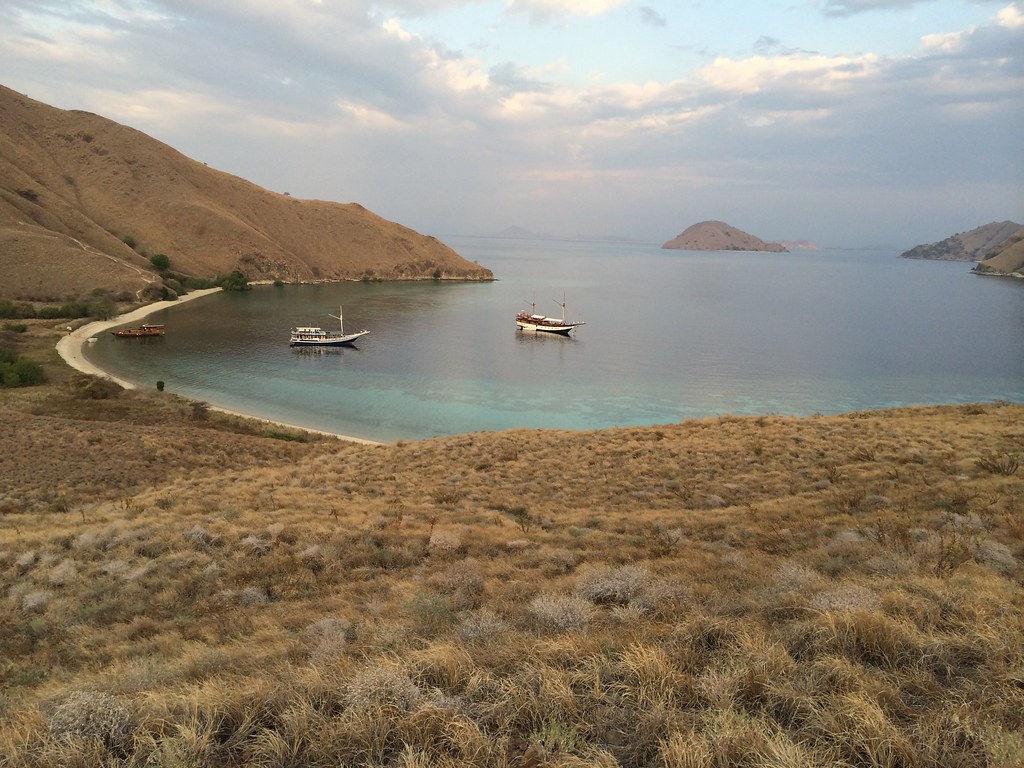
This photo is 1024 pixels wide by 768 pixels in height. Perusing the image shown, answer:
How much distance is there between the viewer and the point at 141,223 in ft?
354

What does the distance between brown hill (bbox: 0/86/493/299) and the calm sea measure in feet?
53.4

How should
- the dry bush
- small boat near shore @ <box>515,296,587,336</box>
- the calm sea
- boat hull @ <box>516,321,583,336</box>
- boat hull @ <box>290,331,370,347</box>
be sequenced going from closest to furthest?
the dry bush
the calm sea
boat hull @ <box>290,331,370,347</box>
boat hull @ <box>516,321,583,336</box>
small boat near shore @ <box>515,296,587,336</box>

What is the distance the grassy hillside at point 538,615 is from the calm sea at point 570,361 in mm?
20672

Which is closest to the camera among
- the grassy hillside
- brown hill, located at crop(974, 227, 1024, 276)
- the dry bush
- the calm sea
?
the grassy hillside

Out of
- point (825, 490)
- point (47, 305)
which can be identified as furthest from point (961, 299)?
point (47, 305)

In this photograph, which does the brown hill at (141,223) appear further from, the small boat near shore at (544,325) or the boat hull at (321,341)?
the small boat near shore at (544,325)

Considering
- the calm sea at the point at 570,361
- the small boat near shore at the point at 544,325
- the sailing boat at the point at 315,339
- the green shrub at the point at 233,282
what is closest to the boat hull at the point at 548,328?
the small boat near shore at the point at 544,325

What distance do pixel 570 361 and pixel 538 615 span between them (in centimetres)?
5017

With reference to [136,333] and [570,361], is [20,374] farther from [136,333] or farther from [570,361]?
[570,361]


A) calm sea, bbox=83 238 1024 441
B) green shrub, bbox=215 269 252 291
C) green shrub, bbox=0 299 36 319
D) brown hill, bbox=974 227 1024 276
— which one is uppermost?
brown hill, bbox=974 227 1024 276

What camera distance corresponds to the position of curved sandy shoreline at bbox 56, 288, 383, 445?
3266cm

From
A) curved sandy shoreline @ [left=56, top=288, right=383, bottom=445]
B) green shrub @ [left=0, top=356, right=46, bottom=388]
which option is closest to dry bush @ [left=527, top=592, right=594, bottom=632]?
curved sandy shoreline @ [left=56, top=288, right=383, bottom=445]

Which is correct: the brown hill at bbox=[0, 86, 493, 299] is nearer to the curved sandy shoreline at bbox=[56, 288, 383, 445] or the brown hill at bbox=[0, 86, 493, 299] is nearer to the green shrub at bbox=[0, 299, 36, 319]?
the curved sandy shoreline at bbox=[56, 288, 383, 445]

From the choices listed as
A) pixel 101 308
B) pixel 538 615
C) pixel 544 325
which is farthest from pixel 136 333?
pixel 538 615
